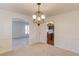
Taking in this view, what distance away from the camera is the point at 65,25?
390 centimetres

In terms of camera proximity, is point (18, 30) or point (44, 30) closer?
point (44, 30)

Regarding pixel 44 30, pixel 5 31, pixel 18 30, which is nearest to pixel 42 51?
pixel 44 30

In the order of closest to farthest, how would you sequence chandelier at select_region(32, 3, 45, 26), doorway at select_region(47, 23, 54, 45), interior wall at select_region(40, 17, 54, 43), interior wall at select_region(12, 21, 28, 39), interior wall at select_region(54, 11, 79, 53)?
chandelier at select_region(32, 3, 45, 26)
interior wall at select_region(40, 17, 54, 43)
doorway at select_region(47, 23, 54, 45)
interior wall at select_region(12, 21, 28, 39)
interior wall at select_region(54, 11, 79, 53)

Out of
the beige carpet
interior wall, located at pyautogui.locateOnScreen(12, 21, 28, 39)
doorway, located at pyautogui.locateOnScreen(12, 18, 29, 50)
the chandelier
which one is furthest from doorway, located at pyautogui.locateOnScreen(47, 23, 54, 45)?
interior wall, located at pyautogui.locateOnScreen(12, 21, 28, 39)

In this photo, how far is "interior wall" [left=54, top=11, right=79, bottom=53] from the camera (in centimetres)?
372

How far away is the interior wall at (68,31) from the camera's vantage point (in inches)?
146

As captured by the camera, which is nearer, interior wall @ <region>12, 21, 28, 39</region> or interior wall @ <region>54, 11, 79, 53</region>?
interior wall @ <region>12, 21, 28, 39</region>

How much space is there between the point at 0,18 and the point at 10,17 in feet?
1.04

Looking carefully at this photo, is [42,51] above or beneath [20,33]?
beneath

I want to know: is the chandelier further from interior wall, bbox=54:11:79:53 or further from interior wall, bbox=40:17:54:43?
interior wall, bbox=54:11:79:53

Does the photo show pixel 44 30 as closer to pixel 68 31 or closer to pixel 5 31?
pixel 68 31

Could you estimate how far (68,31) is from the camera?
394 centimetres

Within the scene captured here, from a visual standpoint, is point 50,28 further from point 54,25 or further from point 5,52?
point 5,52

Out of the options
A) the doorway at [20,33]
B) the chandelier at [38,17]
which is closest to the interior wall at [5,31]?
the doorway at [20,33]
